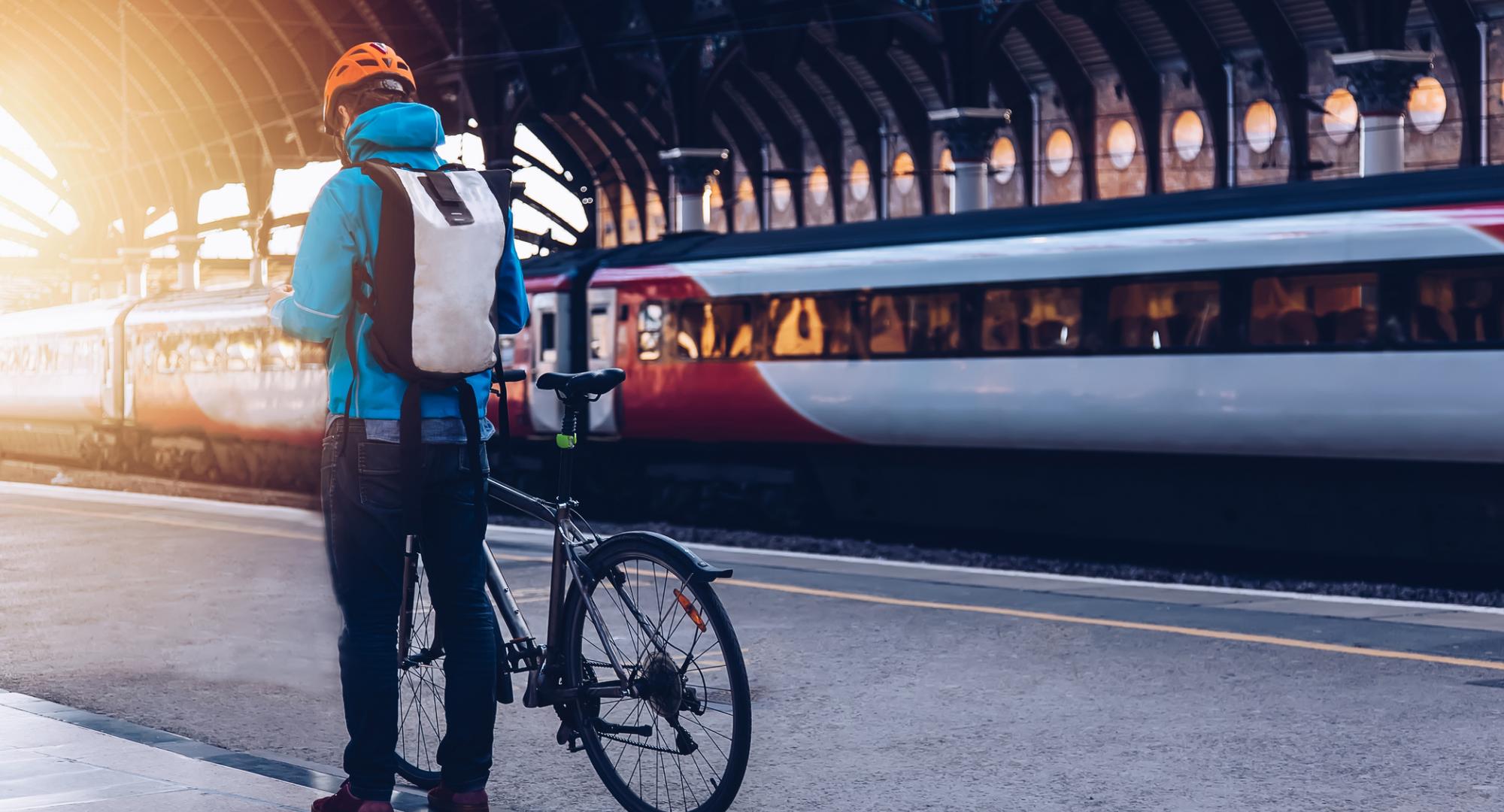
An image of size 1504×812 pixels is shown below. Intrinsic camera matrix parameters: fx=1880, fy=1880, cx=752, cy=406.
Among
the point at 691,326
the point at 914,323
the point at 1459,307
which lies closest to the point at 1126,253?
the point at 914,323

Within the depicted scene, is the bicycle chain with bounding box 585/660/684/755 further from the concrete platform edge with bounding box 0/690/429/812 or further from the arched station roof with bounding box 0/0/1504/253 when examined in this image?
the arched station roof with bounding box 0/0/1504/253

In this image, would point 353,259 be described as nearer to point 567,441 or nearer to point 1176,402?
point 567,441

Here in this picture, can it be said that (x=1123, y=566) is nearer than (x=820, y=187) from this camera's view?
Yes

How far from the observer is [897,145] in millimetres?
43312

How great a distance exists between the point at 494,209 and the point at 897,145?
39.3 m

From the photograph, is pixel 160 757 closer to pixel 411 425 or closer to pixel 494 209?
pixel 411 425

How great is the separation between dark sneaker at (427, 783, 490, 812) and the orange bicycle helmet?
66.8 inches

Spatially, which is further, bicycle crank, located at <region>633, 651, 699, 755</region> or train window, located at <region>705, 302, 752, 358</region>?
train window, located at <region>705, 302, 752, 358</region>

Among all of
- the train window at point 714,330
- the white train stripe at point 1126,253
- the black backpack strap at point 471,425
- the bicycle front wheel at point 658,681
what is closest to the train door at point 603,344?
the train window at point 714,330

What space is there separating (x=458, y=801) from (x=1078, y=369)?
10751 millimetres

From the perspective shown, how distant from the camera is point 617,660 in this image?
485cm

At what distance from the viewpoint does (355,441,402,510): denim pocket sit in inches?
177

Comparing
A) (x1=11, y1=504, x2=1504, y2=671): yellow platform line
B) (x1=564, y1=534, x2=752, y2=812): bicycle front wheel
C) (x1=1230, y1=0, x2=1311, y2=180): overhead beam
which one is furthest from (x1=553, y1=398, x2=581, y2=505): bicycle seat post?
(x1=1230, y1=0, x2=1311, y2=180): overhead beam

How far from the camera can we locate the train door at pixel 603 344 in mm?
19734
